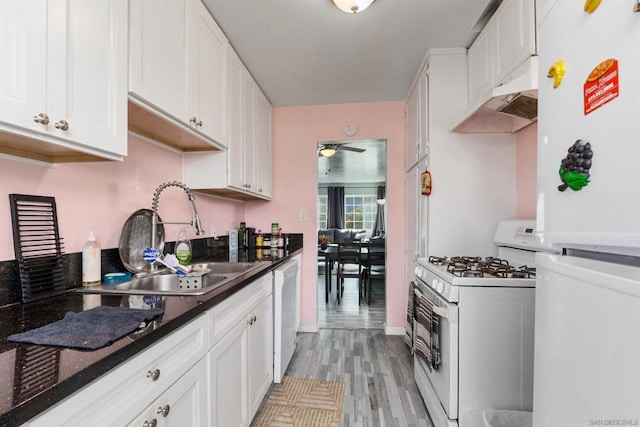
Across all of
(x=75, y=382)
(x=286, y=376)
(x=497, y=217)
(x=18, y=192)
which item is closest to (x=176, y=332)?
(x=75, y=382)

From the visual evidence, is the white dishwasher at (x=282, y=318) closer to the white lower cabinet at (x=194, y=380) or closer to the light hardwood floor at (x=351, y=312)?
the white lower cabinet at (x=194, y=380)

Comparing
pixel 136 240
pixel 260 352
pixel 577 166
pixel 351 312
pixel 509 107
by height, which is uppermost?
pixel 509 107

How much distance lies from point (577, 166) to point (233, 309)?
1270mm

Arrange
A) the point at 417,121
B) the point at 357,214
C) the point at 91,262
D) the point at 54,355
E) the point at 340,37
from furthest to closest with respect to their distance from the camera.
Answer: the point at 357,214
the point at 417,121
the point at 340,37
the point at 91,262
the point at 54,355

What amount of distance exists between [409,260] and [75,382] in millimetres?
2574

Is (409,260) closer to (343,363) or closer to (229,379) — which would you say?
(343,363)

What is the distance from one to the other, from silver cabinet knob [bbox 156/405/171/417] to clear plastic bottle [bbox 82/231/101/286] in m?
0.71

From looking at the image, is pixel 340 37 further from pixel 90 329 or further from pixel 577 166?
pixel 90 329

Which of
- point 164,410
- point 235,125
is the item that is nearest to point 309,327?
point 235,125

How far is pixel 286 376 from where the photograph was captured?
216cm

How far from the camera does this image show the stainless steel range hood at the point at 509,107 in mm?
Result: 1401

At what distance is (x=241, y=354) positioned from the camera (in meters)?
1.40

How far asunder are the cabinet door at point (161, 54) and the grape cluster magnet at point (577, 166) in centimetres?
138

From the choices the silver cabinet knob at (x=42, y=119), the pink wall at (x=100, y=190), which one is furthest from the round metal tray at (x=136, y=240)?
the silver cabinet knob at (x=42, y=119)
